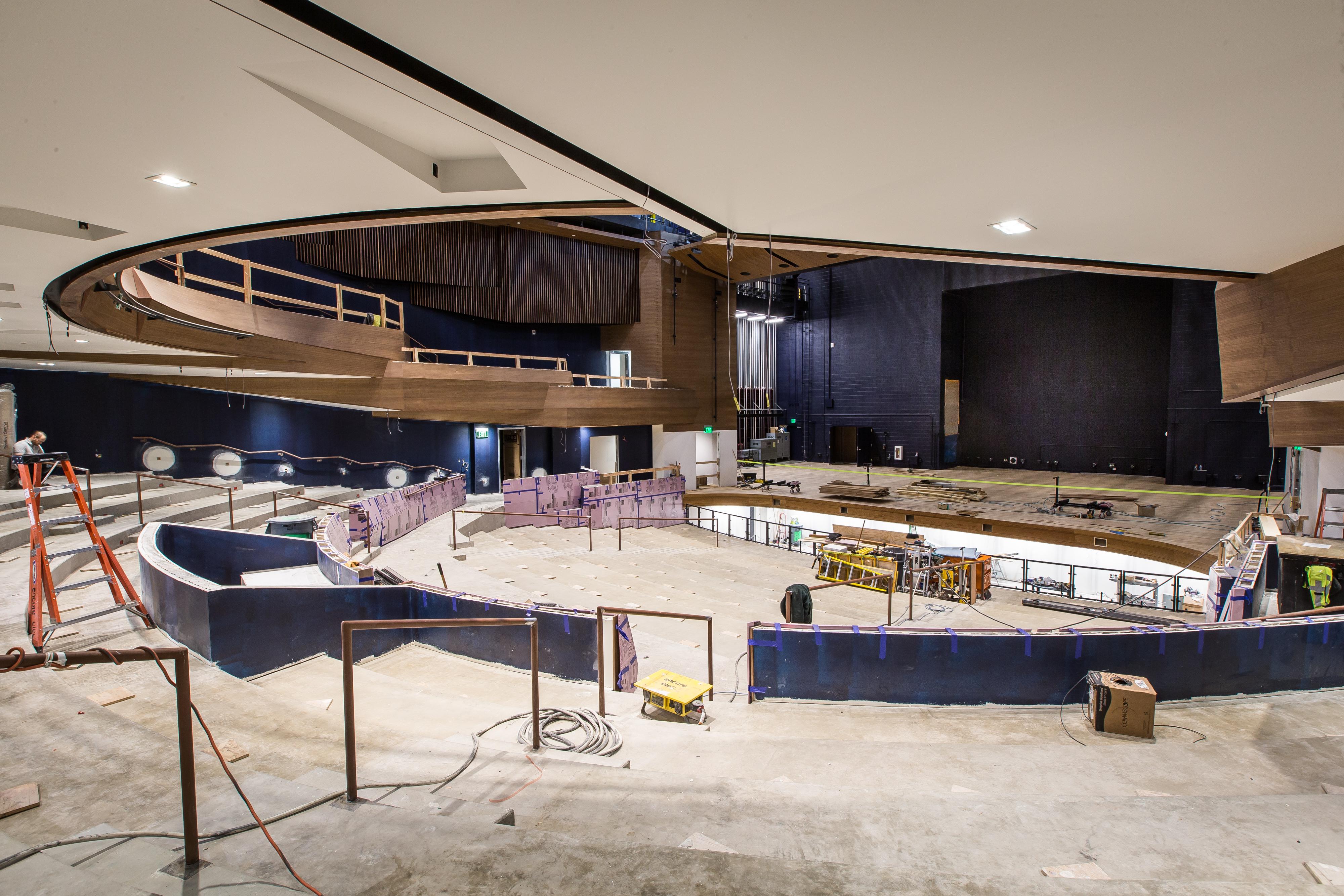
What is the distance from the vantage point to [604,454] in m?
19.8

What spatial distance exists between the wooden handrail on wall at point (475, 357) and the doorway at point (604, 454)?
262cm

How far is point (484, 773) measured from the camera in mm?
3094

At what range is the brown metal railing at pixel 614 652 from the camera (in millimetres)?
4477

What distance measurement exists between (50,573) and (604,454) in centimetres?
1526

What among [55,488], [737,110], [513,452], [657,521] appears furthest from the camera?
[513,452]

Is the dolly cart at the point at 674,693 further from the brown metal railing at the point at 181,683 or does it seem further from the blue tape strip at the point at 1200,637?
the blue tape strip at the point at 1200,637

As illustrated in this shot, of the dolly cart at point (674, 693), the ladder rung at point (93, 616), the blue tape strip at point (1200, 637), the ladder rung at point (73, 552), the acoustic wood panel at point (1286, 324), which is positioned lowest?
the dolly cart at point (674, 693)

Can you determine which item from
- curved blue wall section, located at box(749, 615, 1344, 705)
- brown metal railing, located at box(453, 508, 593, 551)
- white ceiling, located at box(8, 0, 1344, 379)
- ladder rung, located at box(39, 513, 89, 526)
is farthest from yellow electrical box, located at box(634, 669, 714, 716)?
brown metal railing, located at box(453, 508, 593, 551)

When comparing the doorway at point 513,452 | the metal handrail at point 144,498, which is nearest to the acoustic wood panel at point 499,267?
the doorway at point 513,452

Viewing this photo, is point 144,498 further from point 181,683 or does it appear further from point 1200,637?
point 1200,637

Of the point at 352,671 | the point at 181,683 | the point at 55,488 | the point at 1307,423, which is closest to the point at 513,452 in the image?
the point at 55,488

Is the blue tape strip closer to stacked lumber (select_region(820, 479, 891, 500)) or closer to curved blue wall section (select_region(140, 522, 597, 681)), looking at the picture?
curved blue wall section (select_region(140, 522, 597, 681))

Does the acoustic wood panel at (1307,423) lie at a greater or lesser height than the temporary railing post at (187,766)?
greater

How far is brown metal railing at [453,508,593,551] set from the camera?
1129 cm
